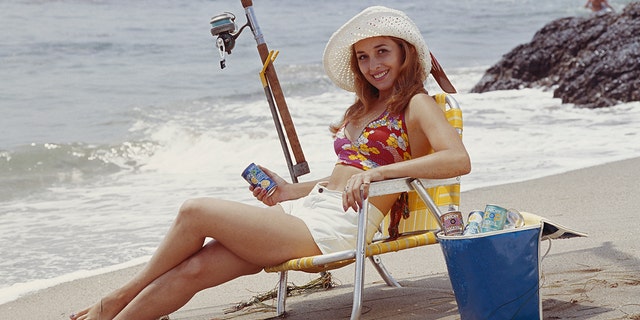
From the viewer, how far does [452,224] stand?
127 inches

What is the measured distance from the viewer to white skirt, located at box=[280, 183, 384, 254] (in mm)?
3529

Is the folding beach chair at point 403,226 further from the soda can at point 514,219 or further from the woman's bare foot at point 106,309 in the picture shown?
the woman's bare foot at point 106,309

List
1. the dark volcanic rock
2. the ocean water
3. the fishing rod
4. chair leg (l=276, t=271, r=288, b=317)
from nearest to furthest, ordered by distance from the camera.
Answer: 1. chair leg (l=276, t=271, r=288, b=317)
2. the fishing rod
3. the ocean water
4. the dark volcanic rock

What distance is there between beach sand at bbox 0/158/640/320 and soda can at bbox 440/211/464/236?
1.75 feet

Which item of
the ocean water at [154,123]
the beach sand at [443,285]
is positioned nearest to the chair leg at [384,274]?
the beach sand at [443,285]

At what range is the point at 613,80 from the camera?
11055 mm

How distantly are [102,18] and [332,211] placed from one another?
1749cm

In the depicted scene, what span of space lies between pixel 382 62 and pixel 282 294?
1.02m

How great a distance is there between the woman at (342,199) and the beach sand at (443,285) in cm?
49

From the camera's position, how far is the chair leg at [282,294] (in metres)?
3.99

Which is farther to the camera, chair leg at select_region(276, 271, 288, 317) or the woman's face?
chair leg at select_region(276, 271, 288, 317)

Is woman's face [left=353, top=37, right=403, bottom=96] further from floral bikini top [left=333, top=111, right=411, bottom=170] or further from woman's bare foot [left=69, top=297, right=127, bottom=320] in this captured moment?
woman's bare foot [left=69, top=297, right=127, bottom=320]

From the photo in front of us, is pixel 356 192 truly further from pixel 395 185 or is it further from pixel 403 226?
pixel 403 226

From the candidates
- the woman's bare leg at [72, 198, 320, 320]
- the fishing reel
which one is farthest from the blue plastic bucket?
the fishing reel
